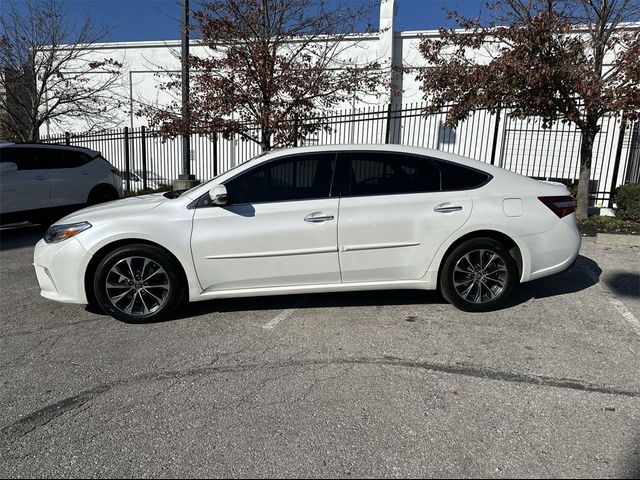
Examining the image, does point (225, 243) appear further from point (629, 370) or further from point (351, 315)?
point (629, 370)

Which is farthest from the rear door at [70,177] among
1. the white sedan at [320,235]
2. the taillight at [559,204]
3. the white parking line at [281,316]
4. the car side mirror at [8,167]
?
the taillight at [559,204]

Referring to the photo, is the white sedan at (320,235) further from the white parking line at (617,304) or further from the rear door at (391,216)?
the white parking line at (617,304)

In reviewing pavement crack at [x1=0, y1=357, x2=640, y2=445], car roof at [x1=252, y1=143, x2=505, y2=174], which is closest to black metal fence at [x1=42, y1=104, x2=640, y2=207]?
car roof at [x1=252, y1=143, x2=505, y2=174]

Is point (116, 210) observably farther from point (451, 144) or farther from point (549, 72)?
point (451, 144)

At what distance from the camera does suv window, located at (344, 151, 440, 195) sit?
4.41m

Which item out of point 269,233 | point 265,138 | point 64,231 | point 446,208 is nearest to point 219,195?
point 269,233

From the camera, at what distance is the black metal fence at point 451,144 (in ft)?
42.6

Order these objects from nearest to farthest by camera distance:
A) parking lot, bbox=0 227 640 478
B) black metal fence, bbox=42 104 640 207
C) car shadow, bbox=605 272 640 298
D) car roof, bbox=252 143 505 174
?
1. parking lot, bbox=0 227 640 478
2. car roof, bbox=252 143 505 174
3. car shadow, bbox=605 272 640 298
4. black metal fence, bbox=42 104 640 207

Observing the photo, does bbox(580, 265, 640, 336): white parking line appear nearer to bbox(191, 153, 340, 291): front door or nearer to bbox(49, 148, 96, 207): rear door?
bbox(191, 153, 340, 291): front door

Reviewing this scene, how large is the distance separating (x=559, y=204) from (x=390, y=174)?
5.47ft

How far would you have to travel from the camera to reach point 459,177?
14.8 feet

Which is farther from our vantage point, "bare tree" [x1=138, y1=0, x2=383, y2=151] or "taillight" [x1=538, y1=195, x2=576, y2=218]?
"bare tree" [x1=138, y1=0, x2=383, y2=151]

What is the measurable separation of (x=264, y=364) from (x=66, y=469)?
1.45m

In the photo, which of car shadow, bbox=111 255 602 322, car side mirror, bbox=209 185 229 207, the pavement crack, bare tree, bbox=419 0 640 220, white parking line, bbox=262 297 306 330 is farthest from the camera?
bare tree, bbox=419 0 640 220
